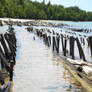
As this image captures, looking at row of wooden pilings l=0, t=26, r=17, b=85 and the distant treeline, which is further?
the distant treeline

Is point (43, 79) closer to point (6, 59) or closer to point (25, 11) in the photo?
point (6, 59)

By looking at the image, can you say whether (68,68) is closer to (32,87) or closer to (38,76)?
(38,76)

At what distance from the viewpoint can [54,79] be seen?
9719 mm

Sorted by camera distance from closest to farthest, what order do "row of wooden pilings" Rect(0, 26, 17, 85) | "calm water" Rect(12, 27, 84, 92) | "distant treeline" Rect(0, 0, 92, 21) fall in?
"calm water" Rect(12, 27, 84, 92) → "row of wooden pilings" Rect(0, 26, 17, 85) → "distant treeline" Rect(0, 0, 92, 21)

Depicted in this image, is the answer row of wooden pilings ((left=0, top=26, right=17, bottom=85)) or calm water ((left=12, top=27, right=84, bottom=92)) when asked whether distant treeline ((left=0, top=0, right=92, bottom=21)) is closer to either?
row of wooden pilings ((left=0, top=26, right=17, bottom=85))

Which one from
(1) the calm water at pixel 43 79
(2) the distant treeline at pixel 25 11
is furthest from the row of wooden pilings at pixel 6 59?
(2) the distant treeline at pixel 25 11

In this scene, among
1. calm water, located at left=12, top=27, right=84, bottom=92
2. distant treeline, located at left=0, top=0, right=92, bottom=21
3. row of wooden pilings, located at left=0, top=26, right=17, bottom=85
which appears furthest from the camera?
distant treeline, located at left=0, top=0, right=92, bottom=21

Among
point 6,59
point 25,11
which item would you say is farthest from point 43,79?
point 25,11

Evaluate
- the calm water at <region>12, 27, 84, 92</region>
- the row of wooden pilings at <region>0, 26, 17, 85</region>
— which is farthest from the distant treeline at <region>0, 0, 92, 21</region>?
the calm water at <region>12, 27, 84, 92</region>

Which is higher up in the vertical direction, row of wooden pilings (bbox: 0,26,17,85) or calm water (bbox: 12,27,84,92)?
row of wooden pilings (bbox: 0,26,17,85)

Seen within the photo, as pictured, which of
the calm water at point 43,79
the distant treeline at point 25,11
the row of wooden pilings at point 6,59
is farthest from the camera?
the distant treeline at point 25,11

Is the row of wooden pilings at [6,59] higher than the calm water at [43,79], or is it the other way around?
the row of wooden pilings at [6,59]

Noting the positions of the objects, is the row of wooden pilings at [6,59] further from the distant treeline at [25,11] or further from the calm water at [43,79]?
the distant treeline at [25,11]

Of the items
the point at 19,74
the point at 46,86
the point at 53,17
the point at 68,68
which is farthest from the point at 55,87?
the point at 53,17
